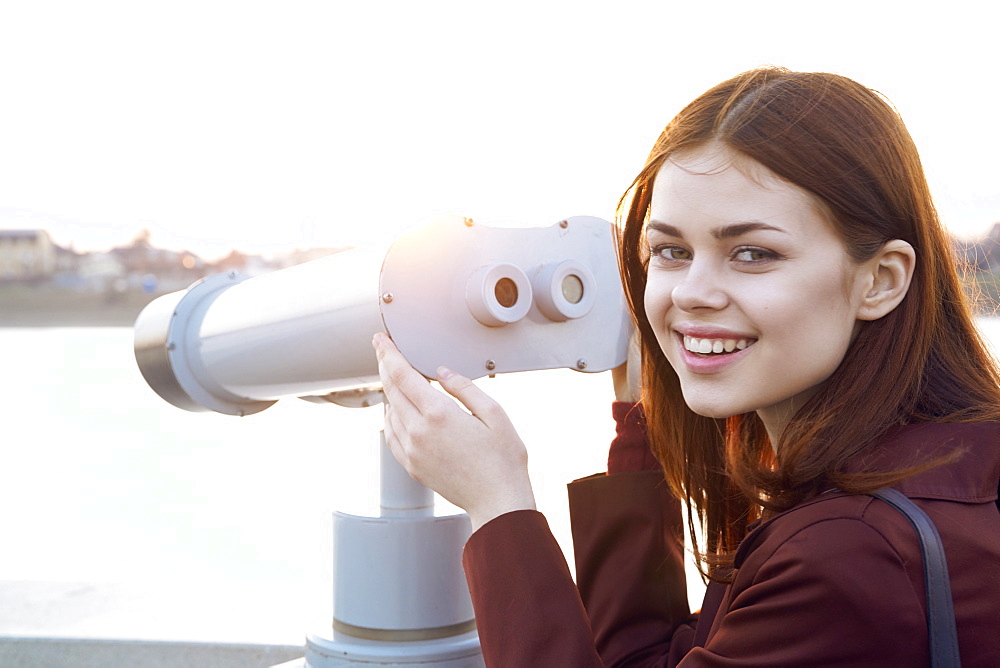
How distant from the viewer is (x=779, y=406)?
77 cm

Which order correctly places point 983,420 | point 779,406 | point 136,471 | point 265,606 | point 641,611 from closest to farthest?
point 983,420 → point 779,406 → point 641,611 → point 265,606 → point 136,471

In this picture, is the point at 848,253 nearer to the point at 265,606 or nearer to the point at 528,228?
the point at 528,228

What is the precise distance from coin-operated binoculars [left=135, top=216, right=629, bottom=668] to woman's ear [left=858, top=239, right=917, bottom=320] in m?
0.23

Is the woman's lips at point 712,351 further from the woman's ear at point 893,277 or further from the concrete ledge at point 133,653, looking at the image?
the concrete ledge at point 133,653

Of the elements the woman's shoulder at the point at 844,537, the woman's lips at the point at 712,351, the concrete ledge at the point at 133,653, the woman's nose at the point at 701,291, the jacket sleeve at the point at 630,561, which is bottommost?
the concrete ledge at the point at 133,653

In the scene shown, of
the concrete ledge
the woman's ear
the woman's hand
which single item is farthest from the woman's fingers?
the concrete ledge

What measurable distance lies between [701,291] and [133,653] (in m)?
0.89

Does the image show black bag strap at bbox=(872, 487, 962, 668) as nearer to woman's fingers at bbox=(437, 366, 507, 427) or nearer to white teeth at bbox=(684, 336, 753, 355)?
white teeth at bbox=(684, 336, 753, 355)

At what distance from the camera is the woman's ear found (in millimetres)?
668

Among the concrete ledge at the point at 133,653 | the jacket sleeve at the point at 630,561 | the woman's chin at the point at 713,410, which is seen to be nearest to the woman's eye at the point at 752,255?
the woman's chin at the point at 713,410

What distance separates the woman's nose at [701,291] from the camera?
671 mm

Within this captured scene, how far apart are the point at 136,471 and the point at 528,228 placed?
2870mm

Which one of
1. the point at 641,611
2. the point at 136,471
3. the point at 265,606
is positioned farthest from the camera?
the point at 136,471

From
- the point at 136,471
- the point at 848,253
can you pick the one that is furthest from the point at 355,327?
the point at 136,471
